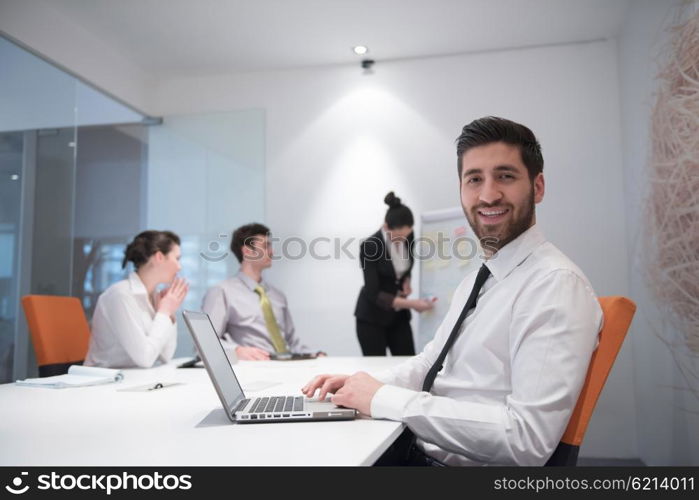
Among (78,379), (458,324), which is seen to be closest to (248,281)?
(78,379)

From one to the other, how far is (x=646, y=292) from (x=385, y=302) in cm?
166

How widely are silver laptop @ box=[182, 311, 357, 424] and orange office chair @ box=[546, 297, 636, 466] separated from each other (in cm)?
45

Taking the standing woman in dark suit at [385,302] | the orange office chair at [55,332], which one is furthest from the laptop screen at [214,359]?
the standing woman in dark suit at [385,302]

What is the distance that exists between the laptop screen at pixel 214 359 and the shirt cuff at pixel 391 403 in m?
0.32

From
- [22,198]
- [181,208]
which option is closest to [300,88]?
[181,208]

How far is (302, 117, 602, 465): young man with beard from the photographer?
1172 mm

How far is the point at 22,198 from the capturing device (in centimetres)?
379

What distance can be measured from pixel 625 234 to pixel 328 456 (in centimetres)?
394

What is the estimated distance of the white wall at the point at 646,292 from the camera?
3.19m

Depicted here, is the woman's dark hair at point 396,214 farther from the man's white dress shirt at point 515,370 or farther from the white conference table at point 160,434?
the man's white dress shirt at point 515,370

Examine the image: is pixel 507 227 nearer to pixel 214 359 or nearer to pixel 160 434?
pixel 214 359

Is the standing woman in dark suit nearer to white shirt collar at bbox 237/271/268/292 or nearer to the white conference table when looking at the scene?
white shirt collar at bbox 237/271/268/292

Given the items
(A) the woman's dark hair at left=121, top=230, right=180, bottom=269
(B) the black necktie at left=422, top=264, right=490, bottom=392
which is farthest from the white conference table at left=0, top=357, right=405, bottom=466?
(A) the woman's dark hair at left=121, top=230, right=180, bottom=269

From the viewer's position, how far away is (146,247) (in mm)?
3105
